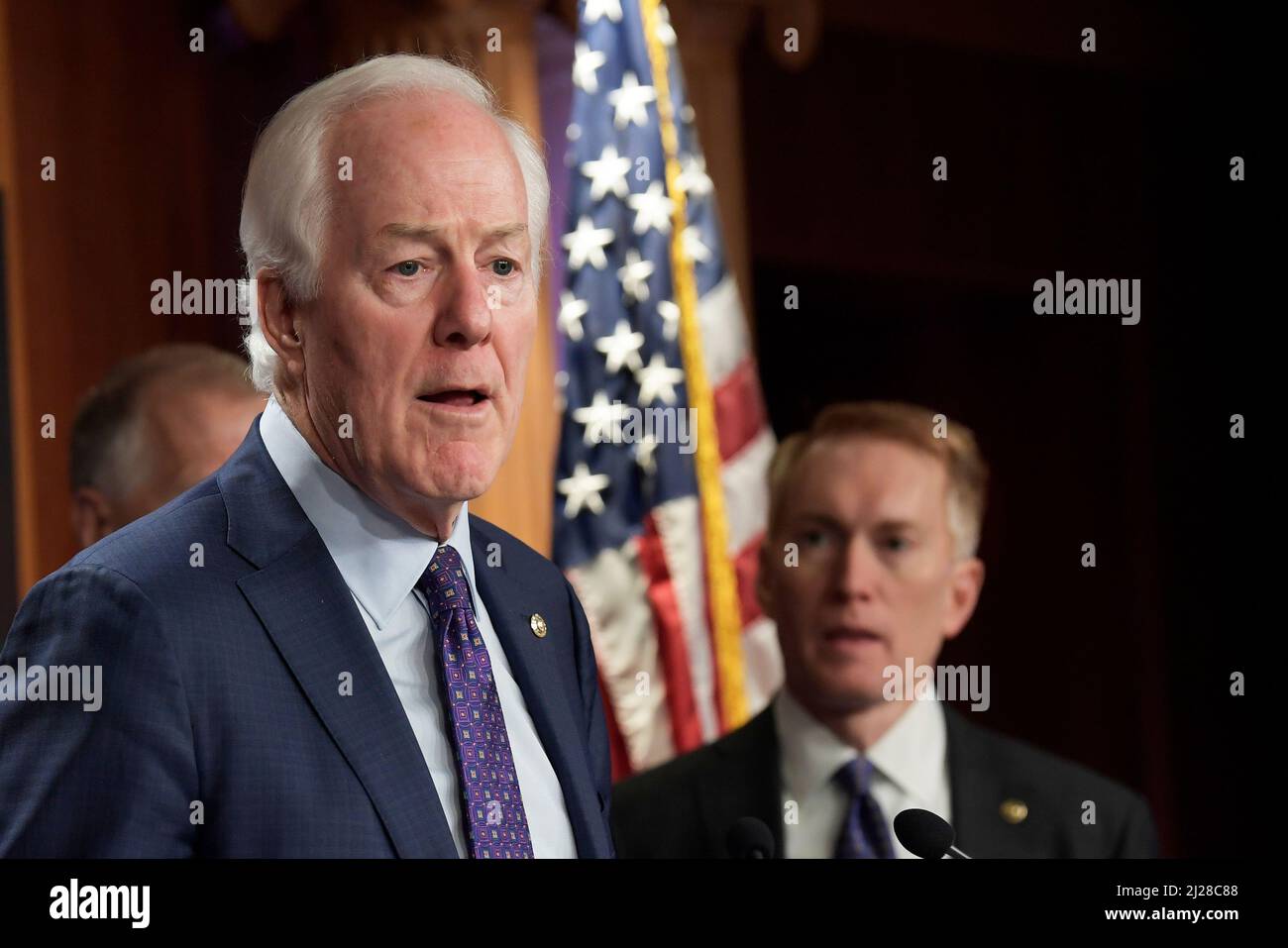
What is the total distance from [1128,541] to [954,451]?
2.02 metres

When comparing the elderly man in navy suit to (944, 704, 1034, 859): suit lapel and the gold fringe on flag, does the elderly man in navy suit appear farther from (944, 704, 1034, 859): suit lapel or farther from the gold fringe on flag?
the gold fringe on flag

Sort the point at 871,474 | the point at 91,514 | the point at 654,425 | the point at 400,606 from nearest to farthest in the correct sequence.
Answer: the point at 400,606 < the point at 91,514 < the point at 871,474 < the point at 654,425

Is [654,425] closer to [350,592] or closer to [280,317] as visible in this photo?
[280,317]

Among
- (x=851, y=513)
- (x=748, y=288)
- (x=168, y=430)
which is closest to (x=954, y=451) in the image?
(x=851, y=513)

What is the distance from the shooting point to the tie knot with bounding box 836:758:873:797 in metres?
3.10

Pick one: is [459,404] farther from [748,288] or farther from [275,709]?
[748,288]

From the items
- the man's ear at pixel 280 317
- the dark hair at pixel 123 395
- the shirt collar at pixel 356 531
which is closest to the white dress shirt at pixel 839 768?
the dark hair at pixel 123 395

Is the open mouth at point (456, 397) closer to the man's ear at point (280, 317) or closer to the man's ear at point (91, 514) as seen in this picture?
the man's ear at point (280, 317)

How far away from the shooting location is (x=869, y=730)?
315cm

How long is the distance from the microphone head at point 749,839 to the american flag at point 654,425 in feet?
5.08

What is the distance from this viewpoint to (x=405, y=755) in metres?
1.74

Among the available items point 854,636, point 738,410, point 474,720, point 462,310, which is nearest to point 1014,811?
point 854,636

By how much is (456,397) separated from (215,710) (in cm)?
51

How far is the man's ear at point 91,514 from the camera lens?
2787mm
